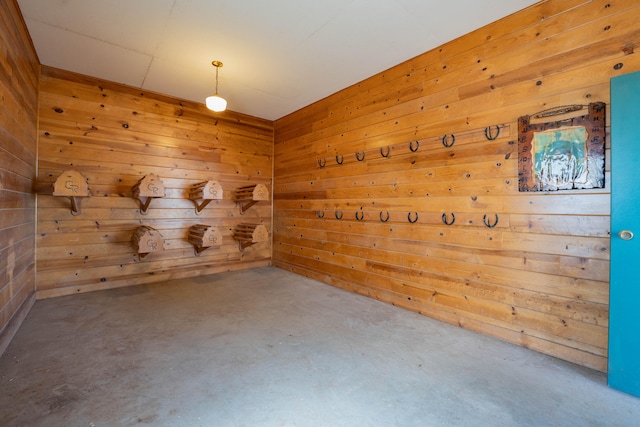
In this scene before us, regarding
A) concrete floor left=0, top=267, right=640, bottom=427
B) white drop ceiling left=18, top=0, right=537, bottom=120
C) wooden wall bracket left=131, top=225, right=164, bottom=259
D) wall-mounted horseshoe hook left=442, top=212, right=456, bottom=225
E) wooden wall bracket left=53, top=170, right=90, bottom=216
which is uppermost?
white drop ceiling left=18, top=0, right=537, bottom=120

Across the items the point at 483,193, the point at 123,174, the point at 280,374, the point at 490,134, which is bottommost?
the point at 280,374

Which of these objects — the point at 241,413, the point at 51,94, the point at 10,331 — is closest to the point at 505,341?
the point at 241,413

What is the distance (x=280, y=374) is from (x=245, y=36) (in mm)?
2857

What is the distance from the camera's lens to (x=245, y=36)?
2611 mm

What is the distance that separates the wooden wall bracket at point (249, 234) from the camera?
4.11m

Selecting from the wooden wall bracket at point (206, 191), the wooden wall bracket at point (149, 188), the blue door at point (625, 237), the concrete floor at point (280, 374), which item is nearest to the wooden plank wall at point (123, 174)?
the wooden wall bracket at point (206, 191)

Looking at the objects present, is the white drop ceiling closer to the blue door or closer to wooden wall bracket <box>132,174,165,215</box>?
the blue door

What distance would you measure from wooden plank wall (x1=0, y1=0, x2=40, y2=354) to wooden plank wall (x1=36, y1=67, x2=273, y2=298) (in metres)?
0.20

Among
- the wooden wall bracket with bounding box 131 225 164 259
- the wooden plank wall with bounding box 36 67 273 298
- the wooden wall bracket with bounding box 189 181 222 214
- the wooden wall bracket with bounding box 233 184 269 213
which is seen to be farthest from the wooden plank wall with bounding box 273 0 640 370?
the wooden wall bracket with bounding box 131 225 164 259

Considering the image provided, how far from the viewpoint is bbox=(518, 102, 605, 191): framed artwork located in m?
1.82

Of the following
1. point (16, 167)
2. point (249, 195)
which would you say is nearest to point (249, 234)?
point (249, 195)

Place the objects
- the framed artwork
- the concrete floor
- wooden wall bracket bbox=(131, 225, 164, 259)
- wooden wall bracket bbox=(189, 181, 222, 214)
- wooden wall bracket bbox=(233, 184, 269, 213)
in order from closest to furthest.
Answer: the concrete floor, the framed artwork, wooden wall bracket bbox=(131, 225, 164, 259), wooden wall bracket bbox=(189, 181, 222, 214), wooden wall bracket bbox=(233, 184, 269, 213)

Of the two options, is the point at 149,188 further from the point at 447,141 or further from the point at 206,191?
the point at 447,141

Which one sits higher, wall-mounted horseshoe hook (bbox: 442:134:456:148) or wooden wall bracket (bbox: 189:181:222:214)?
wall-mounted horseshoe hook (bbox: 442:134:456:148)
